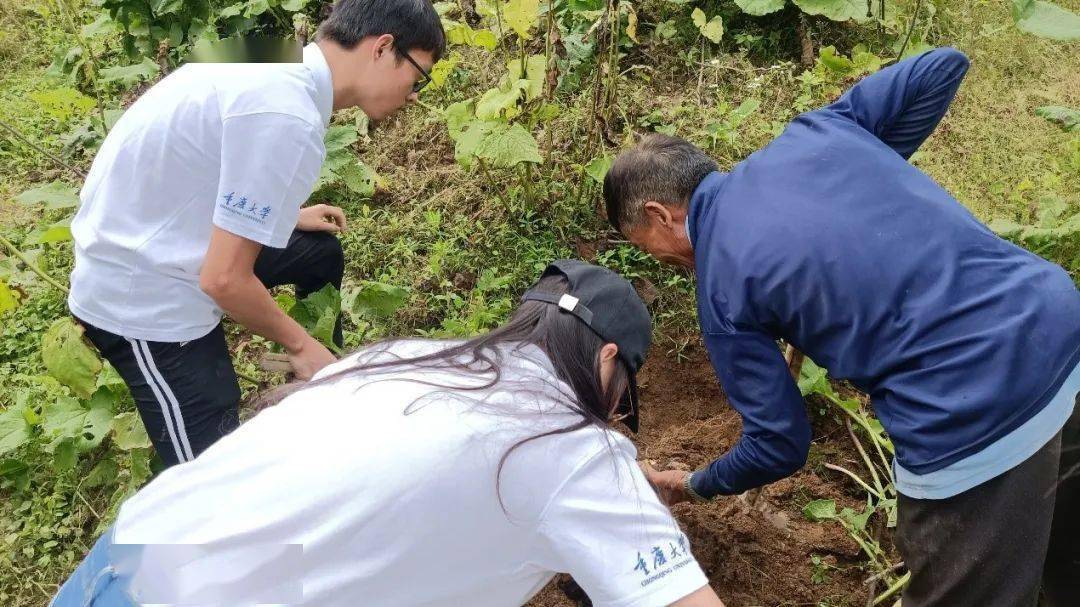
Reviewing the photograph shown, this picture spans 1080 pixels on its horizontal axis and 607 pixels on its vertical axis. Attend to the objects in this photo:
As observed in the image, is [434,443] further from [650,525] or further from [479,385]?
[650,525]

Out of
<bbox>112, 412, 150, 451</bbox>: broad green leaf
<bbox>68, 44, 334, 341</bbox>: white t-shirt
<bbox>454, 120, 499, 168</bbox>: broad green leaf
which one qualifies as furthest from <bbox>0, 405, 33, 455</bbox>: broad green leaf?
<bbox>454, 120, 499, 168</bbox>: broad green leaf

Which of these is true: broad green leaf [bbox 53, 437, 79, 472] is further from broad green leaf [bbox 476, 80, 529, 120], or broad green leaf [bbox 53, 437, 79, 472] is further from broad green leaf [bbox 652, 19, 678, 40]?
broad green leaf [bbox 652, 19, 678, 40]

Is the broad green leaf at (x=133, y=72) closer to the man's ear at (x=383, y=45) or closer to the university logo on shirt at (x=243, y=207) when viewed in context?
the man's ear at (x=383, y=45)

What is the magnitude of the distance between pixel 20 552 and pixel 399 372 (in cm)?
231

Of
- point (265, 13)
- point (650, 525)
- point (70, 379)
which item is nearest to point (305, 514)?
point (650, 525)

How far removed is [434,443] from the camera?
4.13 feet

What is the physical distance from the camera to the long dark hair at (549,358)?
139 cm

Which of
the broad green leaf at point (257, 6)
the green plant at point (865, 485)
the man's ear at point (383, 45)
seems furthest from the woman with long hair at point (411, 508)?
the broad green leaf at point (257, 6)

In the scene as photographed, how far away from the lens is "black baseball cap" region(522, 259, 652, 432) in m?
1.45

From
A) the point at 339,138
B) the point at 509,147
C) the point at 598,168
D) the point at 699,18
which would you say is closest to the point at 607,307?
the point at 509,147

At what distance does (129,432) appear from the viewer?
2.71 m

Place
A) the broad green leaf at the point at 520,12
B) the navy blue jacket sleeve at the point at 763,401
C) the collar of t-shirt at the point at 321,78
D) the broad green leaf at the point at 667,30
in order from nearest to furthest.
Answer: the navy blue jacket sleeve at the point at 763,401 → the collar of t-shirt at the point at 321,78 → the broad green leaf at the point at 520,12 → the broad green leaf at the point at 667,30

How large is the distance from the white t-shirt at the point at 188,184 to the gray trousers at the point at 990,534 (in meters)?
1.56

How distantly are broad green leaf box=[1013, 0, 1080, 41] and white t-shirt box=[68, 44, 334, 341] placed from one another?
242cm
